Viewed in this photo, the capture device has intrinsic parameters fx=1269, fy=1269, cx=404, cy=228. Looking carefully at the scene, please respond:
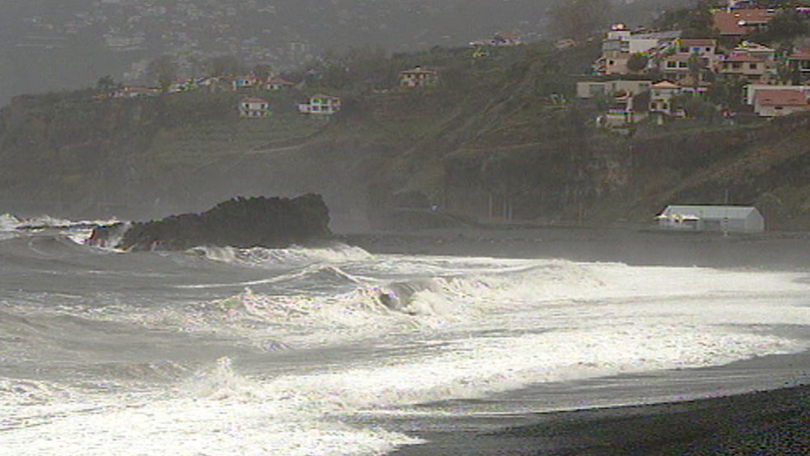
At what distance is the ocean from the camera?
46.4 ft

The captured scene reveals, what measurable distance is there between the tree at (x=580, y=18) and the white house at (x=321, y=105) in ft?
86.6

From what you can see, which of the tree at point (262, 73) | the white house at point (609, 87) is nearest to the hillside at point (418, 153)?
the white house at point (609, 87)

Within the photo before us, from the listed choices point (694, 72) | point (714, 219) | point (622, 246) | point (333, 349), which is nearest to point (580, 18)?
point (694, 72)

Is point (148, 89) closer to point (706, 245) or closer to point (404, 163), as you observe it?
point (404, 163)

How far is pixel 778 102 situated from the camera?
232ft

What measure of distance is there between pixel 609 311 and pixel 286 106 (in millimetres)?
110959

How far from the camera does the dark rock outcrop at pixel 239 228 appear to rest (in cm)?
4578

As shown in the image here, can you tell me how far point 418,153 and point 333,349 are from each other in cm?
7443

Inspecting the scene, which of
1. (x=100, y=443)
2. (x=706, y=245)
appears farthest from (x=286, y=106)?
(x=100, y=443)

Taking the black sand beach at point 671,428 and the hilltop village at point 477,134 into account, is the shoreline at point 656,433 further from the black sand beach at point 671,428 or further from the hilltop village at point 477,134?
the hilltop village at point 477,134

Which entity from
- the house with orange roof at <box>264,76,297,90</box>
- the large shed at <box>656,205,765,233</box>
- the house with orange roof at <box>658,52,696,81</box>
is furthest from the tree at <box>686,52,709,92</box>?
the house with orange roof at <box>264,76,297,90</box>

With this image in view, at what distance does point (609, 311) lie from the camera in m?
26.8

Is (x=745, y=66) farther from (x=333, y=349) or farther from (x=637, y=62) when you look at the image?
(x=333, y=349)

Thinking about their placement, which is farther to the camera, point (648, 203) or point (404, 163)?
point (404, 163)
